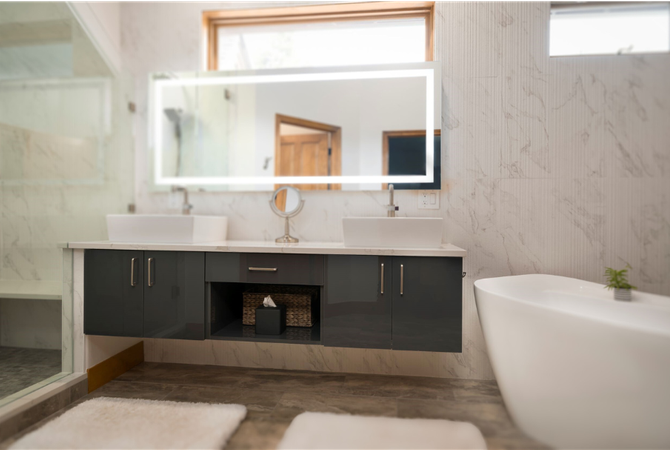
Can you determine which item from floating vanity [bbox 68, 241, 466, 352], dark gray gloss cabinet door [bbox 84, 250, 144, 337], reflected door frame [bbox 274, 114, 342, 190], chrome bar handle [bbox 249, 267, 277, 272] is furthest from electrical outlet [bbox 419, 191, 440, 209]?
dark gray gloss cabinet door [bbox 84, 250, 144, 337]

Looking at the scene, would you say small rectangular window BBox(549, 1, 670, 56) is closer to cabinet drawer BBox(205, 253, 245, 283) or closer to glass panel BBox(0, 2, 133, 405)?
cabinet drawer BBox(205, 253, 245, 283)

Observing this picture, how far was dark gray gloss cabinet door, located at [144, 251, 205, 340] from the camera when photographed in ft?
5.99

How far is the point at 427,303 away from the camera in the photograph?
170 centimetres

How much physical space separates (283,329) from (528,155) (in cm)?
172

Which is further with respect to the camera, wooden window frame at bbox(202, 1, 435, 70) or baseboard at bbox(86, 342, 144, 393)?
wooden window frame at bbox(202, 1, 435, 70)

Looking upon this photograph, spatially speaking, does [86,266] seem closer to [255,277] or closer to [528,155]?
[255,277]

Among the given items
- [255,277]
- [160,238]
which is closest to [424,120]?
[255,277]

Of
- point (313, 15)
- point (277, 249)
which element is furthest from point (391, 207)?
point (313, 15)

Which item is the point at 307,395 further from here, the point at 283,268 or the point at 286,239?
the point at 286,239

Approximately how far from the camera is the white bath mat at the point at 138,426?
1.43 metres

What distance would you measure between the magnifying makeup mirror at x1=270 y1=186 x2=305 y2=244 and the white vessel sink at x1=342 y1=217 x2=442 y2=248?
1.62 ft

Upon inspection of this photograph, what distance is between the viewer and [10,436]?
57.8 inches

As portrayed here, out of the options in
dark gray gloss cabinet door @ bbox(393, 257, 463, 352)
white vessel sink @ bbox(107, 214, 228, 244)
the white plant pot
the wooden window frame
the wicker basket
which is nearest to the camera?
dark gray gloss cabinet door @ bbox(393, 257, 463, 352)

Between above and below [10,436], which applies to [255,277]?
above
